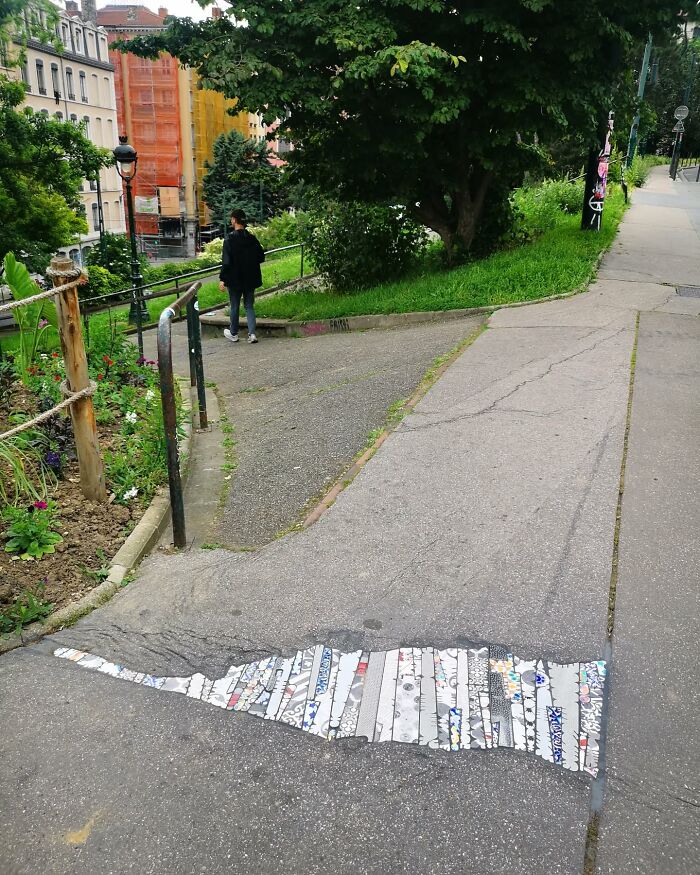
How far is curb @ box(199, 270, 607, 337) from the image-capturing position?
32.9 feet

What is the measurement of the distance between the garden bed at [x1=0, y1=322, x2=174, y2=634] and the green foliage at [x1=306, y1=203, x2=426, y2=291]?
294 inches

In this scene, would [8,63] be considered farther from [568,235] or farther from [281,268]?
[568,235]

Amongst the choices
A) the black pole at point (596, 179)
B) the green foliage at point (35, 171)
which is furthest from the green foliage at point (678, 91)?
the black pole at point (596, 179)

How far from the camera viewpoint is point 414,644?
3.47 metres

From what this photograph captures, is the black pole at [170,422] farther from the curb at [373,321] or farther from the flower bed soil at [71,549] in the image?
the curb at [373,321]

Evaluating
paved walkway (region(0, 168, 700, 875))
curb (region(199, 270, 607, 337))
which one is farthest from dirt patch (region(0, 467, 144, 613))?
curb (region(199, 270, 607, 337))

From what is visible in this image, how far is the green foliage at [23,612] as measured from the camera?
3619 mm

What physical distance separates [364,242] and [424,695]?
11582mm

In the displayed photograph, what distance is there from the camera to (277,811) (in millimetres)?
2623

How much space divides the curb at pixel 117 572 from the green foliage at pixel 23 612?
0.10ft

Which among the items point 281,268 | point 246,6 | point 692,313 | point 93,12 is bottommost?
point 281,268

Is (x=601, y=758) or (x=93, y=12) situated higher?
(x=93, y=12)

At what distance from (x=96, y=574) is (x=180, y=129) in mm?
69254

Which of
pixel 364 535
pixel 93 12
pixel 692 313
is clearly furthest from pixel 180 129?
pixel 364 535
